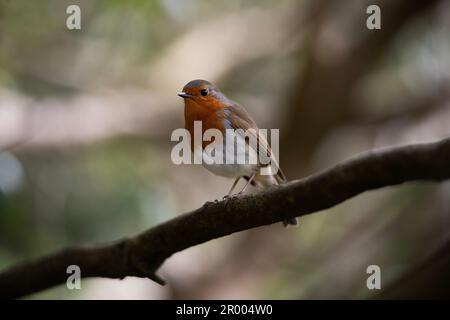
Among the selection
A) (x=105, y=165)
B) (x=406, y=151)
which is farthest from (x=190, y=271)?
(x=406, y=151)

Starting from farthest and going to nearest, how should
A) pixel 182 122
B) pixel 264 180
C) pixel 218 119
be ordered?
pixel 182 122, pixel 264 180, pixel 218 119

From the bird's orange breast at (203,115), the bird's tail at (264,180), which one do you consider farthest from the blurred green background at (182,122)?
the bird's orange breast at (203,115)

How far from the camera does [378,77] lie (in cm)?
599

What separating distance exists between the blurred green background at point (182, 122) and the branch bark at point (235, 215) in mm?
1154

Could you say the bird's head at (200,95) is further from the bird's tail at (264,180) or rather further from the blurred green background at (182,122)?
the blurred green background at (182,122)

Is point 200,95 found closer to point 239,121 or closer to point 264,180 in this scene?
point 239,121

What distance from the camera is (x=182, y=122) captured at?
511 cm

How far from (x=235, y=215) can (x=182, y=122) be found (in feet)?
8.75

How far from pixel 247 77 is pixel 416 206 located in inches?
79.9

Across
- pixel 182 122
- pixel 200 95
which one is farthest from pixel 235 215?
pixel 182 122

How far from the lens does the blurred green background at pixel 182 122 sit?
4.84 m

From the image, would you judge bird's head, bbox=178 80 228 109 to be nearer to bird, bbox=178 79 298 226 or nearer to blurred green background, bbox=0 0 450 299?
bird, bbox=178 79 298 226

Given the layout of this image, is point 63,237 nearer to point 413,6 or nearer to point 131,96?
point 131,96

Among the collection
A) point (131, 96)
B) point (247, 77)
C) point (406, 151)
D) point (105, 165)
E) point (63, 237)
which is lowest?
point (406, 151)
